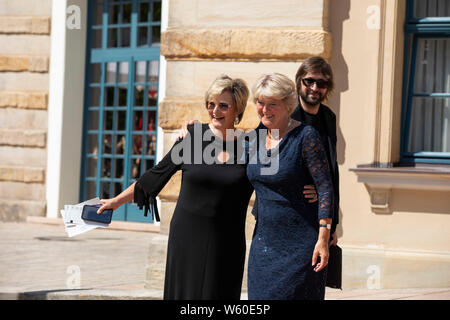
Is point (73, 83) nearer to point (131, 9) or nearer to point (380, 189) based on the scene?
point (131, 9)

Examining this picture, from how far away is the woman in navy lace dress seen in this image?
401 cm

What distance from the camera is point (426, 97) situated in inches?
298

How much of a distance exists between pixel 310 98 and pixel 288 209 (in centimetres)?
91

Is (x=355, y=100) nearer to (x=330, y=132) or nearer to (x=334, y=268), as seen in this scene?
(x=330, y=132)

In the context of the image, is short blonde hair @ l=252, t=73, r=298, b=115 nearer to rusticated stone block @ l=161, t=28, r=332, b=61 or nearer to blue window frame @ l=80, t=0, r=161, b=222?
rusticated stone block @ l=161, t=28, r=332, b=61

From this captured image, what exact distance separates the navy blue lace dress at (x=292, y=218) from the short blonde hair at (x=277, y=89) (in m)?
0.14

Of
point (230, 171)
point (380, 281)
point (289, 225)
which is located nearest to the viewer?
point (289, 225)

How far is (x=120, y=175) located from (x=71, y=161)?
81cm

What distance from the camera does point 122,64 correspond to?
43.1 ft

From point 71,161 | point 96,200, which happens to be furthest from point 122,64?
point 96,200

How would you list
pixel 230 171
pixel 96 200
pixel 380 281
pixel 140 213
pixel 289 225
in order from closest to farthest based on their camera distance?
pixel 289 225 → pixel 230 171 → pixel 96 200 → pixel 380 281 → pixel 140 213

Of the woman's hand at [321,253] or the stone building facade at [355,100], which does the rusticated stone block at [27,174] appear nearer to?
the stone building facade at [355,100]

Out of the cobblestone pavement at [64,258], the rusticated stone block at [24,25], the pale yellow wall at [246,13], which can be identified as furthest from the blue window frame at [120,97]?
the pale yellow wall at [246,13]

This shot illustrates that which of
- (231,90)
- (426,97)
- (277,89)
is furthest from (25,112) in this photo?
(277,89)
